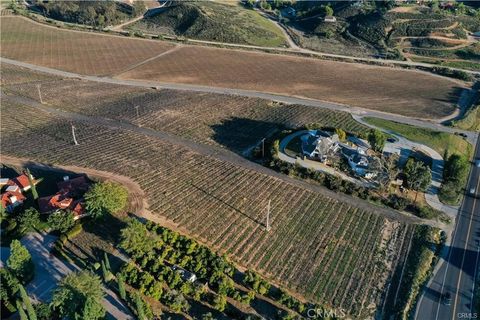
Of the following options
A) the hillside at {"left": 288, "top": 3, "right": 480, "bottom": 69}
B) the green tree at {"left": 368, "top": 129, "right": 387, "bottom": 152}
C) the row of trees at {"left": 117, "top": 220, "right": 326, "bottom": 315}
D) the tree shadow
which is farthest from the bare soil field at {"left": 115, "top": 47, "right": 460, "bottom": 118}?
the row of trees at {"left": 117, "top": 220, "right": 326, "bottom": 315}

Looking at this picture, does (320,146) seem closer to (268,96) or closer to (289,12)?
(268,96)

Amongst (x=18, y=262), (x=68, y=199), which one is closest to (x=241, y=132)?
(x=68, y=199)

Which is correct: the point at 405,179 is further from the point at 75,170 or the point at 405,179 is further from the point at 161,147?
the point at 75,170

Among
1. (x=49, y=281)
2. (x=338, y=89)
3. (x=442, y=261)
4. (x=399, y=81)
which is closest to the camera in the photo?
(x=49, y=281)

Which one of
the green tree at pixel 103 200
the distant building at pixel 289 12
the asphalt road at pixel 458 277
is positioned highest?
the distant building at pixel 289 12

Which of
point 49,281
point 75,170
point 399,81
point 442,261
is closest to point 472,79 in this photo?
point 399,81

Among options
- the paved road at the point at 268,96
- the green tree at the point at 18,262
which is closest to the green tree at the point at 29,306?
the green tree at the point at 18,262

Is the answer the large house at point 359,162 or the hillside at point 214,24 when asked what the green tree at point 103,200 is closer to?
the large house at point 359,162
